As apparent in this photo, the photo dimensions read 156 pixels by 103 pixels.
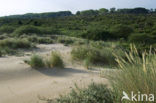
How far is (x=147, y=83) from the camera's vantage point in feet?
9.79

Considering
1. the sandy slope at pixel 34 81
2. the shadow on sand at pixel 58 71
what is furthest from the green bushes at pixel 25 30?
the shadow on sand at pixel 58 71

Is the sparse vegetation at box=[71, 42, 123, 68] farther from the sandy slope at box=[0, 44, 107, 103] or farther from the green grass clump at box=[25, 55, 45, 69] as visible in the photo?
the green grass clump at box=[25, 55, 45, 69]

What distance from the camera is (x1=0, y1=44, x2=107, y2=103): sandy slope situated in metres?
5.01

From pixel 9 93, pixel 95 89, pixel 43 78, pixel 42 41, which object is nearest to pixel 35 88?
Result: pixel 9 93

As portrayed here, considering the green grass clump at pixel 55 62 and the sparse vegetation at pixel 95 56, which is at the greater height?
the green grass clump at pixel 55 62

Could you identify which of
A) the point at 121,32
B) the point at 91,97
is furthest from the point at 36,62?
the point at 121,32

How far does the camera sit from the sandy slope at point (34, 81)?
A: 16.4ft

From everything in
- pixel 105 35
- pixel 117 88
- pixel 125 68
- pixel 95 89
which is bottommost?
pixel 105 35

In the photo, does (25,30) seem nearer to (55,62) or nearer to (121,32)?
(121,32)

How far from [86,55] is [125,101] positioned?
6.55 meters

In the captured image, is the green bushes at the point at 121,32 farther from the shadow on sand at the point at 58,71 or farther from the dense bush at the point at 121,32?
the shadow on sand at the point at 58,71

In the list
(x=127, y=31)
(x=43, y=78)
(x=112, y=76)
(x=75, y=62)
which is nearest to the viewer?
(x=112, y=76)

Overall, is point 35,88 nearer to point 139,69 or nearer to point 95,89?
point 95,89

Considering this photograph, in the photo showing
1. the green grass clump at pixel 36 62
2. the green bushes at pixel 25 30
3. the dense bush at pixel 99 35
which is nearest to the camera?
the green grass clump at pixel 36 62
